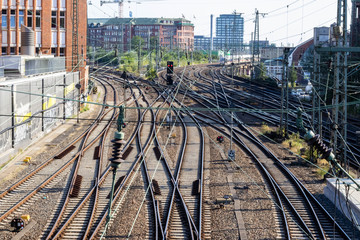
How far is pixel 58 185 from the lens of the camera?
17.1m

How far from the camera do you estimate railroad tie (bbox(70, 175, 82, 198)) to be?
16.0m

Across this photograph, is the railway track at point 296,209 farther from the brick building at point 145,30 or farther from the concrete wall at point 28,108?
the brick building at point 145,30

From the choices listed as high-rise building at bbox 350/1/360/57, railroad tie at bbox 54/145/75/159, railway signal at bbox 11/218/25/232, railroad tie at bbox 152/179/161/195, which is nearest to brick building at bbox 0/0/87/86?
railroad tie at bbox 54/145/75/159

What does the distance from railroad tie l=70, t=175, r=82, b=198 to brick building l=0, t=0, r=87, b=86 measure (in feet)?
67.7

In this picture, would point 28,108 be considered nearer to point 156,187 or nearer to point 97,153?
point 97,153

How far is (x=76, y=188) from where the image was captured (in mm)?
16734

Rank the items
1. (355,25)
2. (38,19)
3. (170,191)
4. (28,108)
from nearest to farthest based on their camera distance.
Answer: (170,191), (28,108), (38,19), (355,25)

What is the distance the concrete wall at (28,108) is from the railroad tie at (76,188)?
2749 millimetres

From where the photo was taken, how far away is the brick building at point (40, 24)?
122ft

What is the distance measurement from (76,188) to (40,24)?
24.3m

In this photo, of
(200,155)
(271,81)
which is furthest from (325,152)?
(271,81)

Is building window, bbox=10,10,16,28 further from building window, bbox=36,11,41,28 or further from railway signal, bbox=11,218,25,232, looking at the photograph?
railway signal, bbox=11,218,25,232

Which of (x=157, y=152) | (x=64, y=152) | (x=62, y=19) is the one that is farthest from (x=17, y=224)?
(x=62, y=19)

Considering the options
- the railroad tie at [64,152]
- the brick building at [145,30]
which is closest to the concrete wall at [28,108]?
the railroad tie at [64,152]
